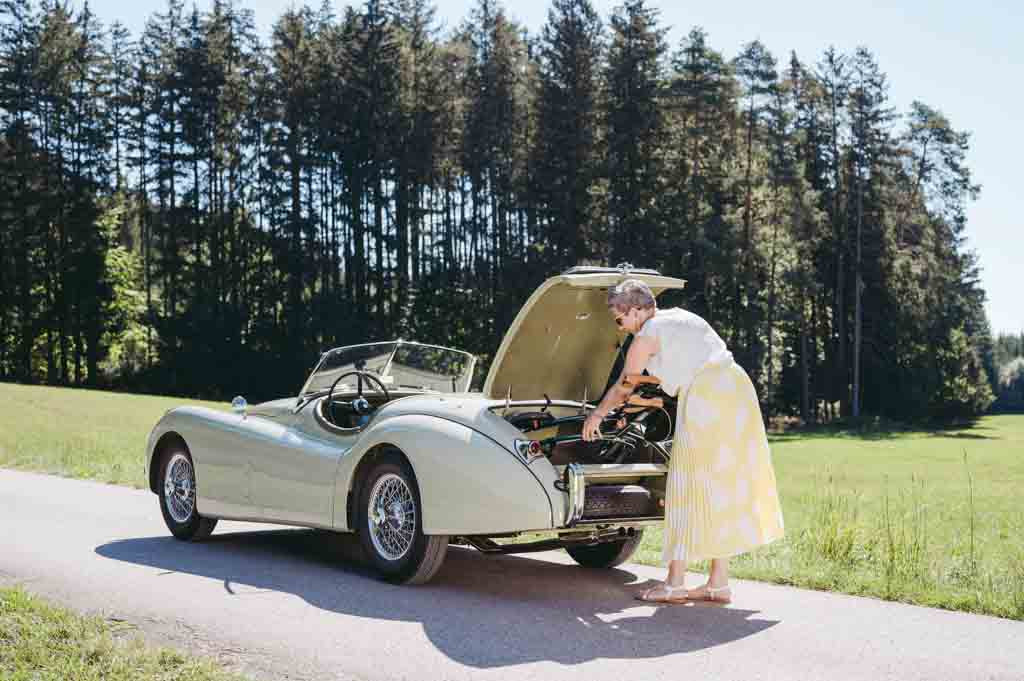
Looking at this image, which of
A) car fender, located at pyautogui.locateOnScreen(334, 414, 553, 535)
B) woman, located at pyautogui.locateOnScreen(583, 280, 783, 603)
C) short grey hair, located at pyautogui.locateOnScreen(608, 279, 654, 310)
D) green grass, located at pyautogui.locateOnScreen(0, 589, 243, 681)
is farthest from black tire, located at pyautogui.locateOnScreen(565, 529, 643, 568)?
green grass, located at pyautogui.locateOnScreen(0, 589, 243, 681)

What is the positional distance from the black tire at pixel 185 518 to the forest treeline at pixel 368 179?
44728 mm

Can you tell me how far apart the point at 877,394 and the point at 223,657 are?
6751 cm

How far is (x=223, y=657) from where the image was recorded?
17.0ft

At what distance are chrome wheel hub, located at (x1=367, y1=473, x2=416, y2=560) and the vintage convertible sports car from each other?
0.04 feet

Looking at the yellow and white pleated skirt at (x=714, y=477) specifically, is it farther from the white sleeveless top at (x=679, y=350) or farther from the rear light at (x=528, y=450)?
the rear light at (x=528, y=450)

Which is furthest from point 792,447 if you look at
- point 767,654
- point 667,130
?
point 767,654

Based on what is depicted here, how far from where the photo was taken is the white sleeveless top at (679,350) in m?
6.47

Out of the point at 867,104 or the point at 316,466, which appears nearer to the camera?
the point at 316,466

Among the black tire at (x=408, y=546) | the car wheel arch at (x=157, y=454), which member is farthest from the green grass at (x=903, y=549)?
the car wheel arch at (x=157, y=454)

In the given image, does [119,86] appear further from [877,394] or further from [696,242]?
[877,394]

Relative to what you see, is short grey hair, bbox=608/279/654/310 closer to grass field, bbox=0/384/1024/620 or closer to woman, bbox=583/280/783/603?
woman, bbox=583/280/783/603

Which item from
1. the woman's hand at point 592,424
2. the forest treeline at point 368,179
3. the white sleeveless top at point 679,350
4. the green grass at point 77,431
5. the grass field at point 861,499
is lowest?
the grass field at point 861,499

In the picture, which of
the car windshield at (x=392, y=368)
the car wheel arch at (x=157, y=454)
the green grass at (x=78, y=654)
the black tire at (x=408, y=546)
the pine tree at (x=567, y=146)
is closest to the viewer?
the green grass at (x=78, y=654)

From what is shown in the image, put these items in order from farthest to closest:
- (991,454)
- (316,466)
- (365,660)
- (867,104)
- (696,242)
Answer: (867,104)
(696,242)
(991,454)
(316,466)
(365,660)
